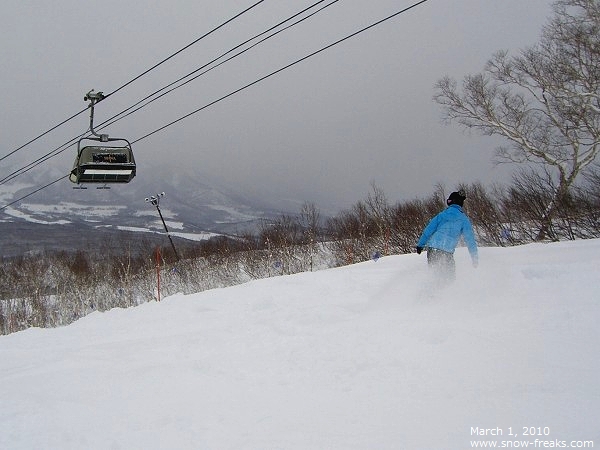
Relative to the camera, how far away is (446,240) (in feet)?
24.0

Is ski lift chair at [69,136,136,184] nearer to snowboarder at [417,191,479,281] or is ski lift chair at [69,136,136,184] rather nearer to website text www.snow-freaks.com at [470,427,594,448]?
snowboarder at [417,191,479,281]

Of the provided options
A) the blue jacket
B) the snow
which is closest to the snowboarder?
the blue jacket

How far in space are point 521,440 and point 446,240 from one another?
437cm

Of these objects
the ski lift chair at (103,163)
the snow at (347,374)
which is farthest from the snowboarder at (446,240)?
the ski lift chair at (103,163)

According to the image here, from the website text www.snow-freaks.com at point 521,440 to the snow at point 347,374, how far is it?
2 centimetres

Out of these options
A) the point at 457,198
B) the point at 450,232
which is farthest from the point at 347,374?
the point at 457,198

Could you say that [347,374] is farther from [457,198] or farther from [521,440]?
[457,198]

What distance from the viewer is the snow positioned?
12.0 feet

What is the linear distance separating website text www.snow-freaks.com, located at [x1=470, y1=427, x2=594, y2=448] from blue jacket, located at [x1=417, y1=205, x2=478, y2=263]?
4.15m

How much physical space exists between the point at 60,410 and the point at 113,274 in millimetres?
54859

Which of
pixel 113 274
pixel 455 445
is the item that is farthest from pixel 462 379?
pixel 113 274

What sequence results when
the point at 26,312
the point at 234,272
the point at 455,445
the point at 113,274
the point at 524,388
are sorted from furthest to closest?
the point at 113,274
the point at 26,312
the point at 234,272
the point at 524,388
the point at 455,445

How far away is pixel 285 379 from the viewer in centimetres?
492

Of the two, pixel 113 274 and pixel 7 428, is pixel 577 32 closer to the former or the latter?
pixel 7 428
